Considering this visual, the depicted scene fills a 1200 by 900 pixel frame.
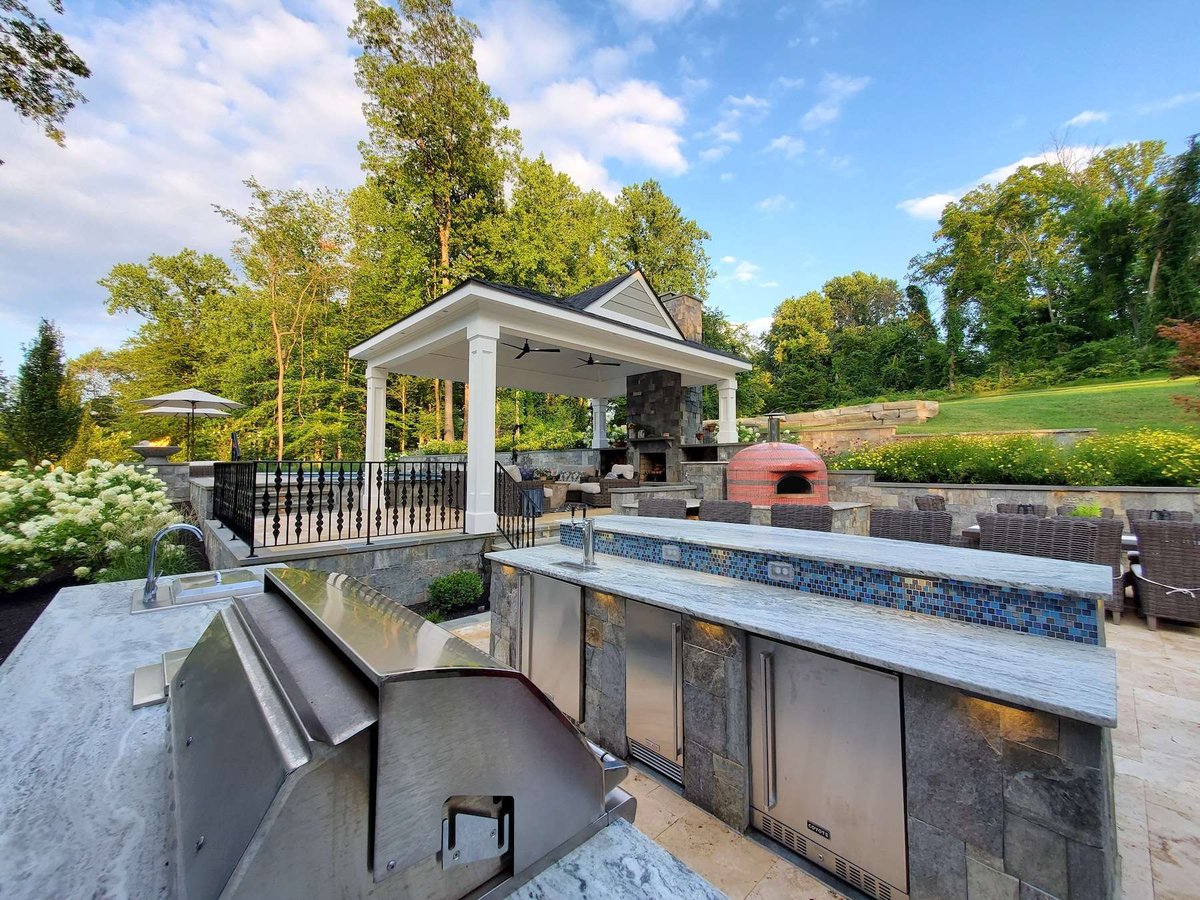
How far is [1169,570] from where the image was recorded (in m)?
4.24

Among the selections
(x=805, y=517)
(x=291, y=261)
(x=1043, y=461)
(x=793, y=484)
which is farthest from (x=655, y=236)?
(x=805, y=517)

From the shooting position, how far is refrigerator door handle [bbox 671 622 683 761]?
2.22m

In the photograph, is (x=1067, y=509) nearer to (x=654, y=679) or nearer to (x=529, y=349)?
(x=654, y=679)

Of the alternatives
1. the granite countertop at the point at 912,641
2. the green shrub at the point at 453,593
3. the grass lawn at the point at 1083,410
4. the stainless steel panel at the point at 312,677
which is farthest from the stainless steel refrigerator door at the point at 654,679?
the grass lawn at the point at 1083,410

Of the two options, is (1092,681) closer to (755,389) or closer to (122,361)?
(755,389)

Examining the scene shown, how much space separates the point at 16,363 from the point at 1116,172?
141 ft

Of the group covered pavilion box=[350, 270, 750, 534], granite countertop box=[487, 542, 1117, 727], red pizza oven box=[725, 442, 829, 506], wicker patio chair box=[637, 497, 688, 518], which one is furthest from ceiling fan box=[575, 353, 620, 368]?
granite countertop box=[487, 542, 1117, 727]

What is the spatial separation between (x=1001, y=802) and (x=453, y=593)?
4.80m

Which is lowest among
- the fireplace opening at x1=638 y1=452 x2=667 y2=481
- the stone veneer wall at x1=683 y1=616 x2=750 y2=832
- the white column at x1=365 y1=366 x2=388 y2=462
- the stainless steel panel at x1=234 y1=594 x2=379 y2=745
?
the stone veneer wall at x1=683 y1=616 x2=750 y2=832

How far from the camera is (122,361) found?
1930cm

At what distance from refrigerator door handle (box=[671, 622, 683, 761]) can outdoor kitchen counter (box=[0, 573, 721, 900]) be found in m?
1.46

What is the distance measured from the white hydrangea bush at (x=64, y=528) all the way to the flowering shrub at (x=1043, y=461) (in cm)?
1169

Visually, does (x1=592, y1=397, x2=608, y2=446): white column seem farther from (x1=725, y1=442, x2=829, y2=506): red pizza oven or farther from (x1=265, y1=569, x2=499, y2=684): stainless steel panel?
(x1=265, y1=569, x2=499, y2=684): stainless steel panel

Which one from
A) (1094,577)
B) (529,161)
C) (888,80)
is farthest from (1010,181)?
(1094,577)
